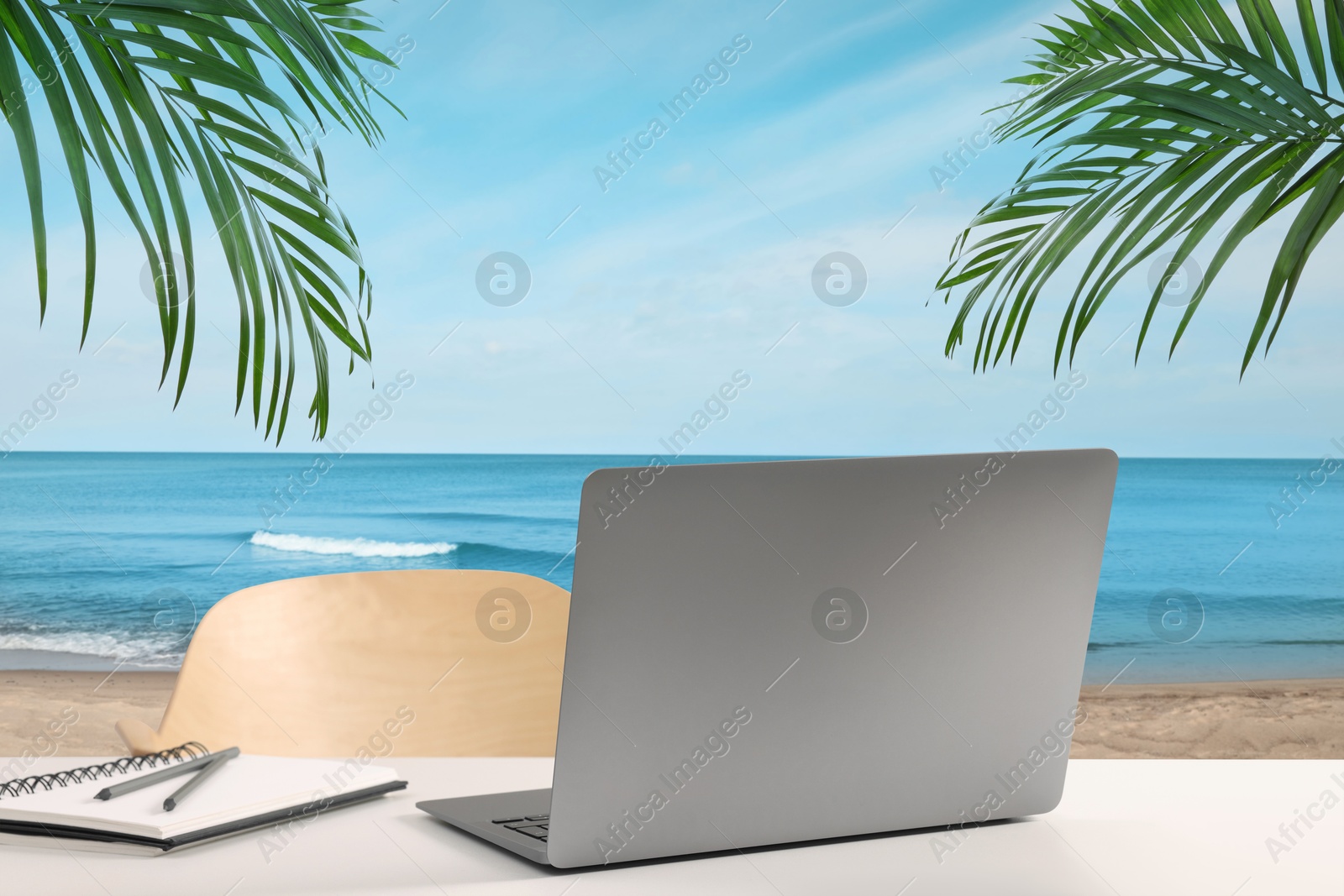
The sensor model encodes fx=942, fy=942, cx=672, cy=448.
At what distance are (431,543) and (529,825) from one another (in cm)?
1014

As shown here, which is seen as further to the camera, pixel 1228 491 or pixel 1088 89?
pixel 1228 491

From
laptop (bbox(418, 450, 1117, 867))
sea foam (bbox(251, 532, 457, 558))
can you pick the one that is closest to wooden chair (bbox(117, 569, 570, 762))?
laptop (bbox(418, 450, 1117, 867))

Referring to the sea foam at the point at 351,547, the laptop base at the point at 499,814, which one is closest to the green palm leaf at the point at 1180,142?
the laptop base at the point at 499,814

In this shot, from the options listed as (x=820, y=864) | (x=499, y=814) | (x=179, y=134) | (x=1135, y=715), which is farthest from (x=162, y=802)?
(x=1135, y=715)

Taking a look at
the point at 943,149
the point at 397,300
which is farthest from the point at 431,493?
the point at 943,149

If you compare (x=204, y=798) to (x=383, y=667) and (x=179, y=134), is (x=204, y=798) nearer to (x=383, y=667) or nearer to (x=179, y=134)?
(x=383, y=667)

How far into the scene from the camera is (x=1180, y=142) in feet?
5.57

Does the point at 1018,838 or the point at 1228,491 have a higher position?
the point at 1018,838

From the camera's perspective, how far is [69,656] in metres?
7.33

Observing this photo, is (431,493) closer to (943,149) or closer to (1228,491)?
(943,149)

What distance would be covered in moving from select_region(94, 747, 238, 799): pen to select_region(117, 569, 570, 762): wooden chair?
0.35 metres

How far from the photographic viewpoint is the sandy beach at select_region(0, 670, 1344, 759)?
16.1 feet

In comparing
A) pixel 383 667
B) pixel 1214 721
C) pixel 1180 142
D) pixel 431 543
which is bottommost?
pixel 1214 721

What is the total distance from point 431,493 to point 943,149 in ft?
25.0
